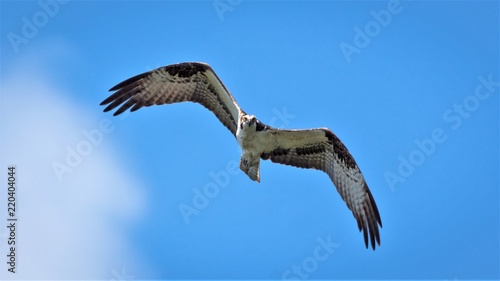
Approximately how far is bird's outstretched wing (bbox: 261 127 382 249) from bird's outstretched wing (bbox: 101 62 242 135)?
1170mm

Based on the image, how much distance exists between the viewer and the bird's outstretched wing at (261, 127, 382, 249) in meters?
14.0

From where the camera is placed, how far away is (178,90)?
47.4 feet

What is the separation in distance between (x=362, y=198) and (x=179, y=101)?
14.2 ft

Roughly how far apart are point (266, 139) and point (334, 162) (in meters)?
1.65

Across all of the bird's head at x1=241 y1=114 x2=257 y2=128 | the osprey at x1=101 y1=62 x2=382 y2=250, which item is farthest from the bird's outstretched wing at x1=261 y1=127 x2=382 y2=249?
the bird's head at x1=241 y1=114 x2=257 y2=128

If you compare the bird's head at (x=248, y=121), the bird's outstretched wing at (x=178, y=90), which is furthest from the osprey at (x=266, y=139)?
the bird's head at (x=248, y=121)

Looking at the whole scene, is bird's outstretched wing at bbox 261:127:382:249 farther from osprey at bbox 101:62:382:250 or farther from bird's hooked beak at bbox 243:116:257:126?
bird's hooked beak at bbox 243:116:257:126

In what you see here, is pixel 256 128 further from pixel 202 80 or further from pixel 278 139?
pixel 202 80

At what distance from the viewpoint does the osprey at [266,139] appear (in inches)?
548

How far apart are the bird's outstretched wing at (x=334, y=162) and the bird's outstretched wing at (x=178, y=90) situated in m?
1.17

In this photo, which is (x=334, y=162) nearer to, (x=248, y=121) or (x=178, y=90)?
(x=248, y=121)

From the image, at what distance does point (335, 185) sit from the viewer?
565 inches

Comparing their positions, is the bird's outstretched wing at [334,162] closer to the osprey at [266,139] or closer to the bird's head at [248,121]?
the osprey at [266,139]

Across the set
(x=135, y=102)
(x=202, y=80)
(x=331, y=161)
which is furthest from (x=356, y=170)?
(x=135, y=102)
